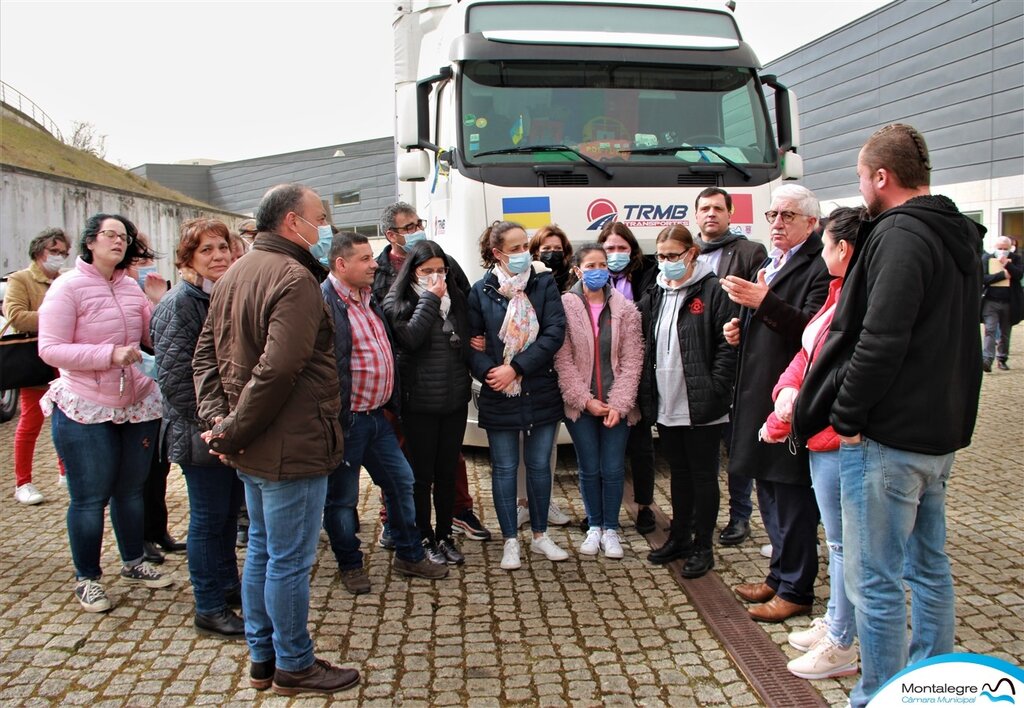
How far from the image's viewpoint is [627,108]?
6.03 m

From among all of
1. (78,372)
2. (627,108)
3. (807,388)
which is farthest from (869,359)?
(627,108)

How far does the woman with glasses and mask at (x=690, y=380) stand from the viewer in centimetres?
420

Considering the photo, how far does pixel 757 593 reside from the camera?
3934 mm

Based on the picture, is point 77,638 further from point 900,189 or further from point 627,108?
point 627,108

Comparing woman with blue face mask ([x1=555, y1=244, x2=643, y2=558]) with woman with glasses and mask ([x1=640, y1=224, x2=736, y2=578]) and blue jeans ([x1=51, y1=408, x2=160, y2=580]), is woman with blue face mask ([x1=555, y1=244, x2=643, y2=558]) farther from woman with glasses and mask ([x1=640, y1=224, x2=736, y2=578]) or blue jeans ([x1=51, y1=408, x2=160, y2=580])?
blue jeans ([x1=51, y1=408, x2=160, y2=580])

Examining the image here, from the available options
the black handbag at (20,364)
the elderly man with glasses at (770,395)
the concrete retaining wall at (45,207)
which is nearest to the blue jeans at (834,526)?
the elderly man with glasses at (770,395)

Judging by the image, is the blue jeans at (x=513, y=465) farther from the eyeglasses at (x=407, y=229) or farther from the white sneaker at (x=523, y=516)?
the eyeglasses at (x=407, y=229)

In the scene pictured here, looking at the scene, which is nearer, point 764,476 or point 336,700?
point 336,700

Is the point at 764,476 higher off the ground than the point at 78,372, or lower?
lower

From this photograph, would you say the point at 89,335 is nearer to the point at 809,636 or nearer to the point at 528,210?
the point at 528,210

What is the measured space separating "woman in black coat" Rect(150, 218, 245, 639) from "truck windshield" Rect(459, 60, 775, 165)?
247 cm

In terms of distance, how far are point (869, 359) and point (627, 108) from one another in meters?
4.03

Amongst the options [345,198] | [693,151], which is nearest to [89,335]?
[693,151]

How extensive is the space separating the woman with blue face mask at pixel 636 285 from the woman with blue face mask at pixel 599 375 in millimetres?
209
